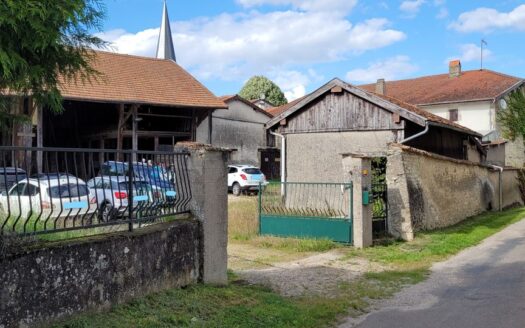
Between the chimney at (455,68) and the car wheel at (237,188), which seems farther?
the chimney at (455,68)

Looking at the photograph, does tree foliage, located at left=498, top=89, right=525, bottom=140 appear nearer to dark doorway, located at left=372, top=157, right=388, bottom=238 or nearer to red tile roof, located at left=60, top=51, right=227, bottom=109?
red tile roof, located at left=60, top=51, right=227, bottom=109

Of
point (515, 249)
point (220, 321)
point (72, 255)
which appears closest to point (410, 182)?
point (515, 249)

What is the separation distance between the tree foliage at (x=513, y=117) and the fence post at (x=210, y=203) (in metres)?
35.1

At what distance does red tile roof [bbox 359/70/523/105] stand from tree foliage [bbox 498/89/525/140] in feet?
3.47

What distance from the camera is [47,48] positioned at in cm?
498

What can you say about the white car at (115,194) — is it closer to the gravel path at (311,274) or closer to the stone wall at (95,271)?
the stone wall at (95,271)

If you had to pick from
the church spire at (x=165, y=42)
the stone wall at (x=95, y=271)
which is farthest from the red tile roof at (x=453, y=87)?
the stone wall at (x=95, y=271)

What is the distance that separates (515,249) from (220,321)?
901 centimetres

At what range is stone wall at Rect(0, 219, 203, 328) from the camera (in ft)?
15.5

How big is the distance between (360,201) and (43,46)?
8.79m

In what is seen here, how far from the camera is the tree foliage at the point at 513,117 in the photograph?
37.8 m

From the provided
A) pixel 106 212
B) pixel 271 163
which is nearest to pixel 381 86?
pixel 271 163

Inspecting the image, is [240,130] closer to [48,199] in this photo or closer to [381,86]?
Answer: [381,86]

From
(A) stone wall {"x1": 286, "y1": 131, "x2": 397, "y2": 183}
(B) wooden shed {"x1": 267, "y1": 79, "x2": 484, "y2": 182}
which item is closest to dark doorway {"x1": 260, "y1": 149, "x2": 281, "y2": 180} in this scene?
(B) wooden shed {"x1": 267, "y1": 79, "x2": 484, "y2": 182}
